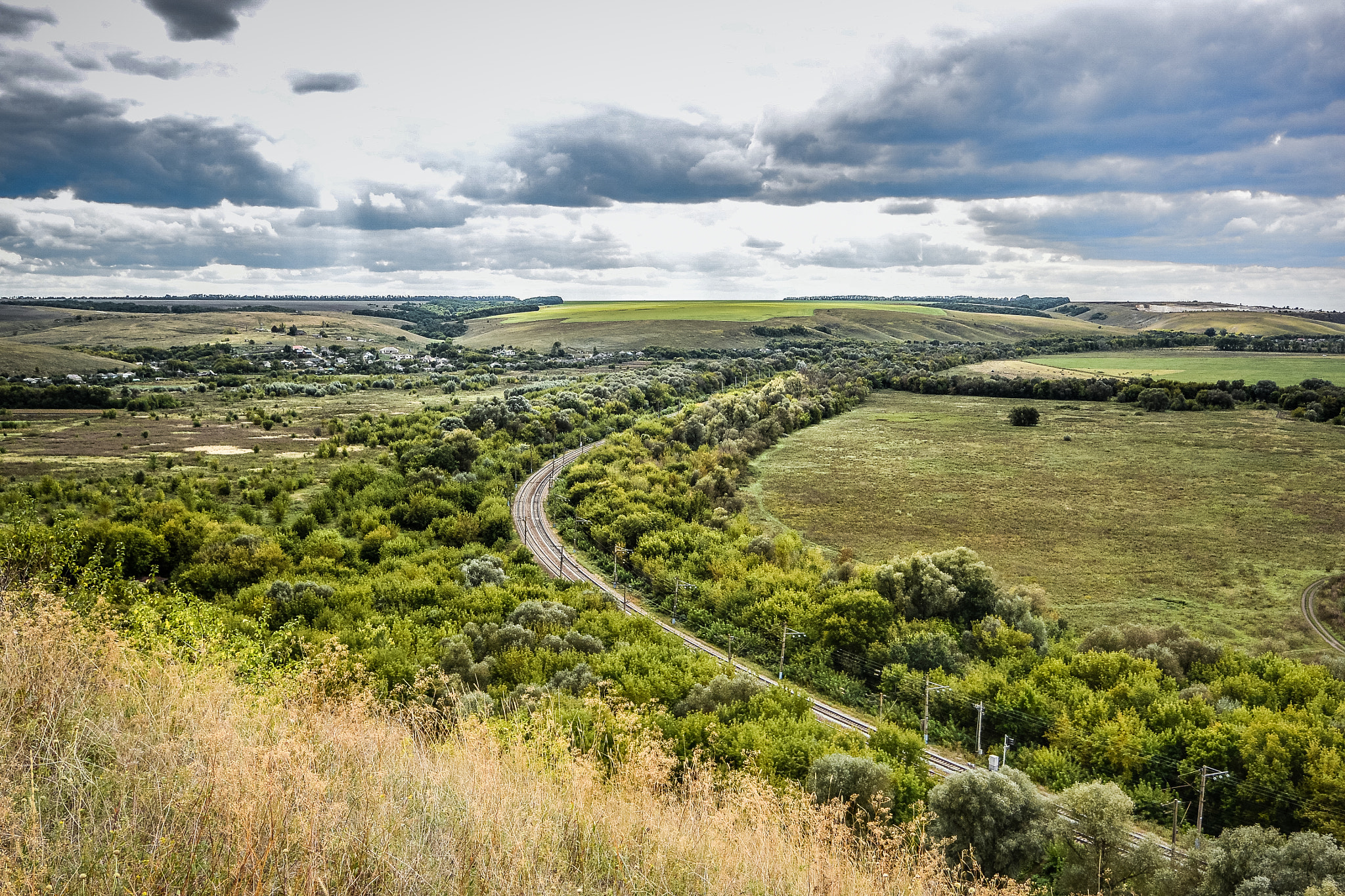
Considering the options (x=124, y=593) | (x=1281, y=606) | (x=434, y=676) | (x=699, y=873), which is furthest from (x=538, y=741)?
(x=1281, y=606)

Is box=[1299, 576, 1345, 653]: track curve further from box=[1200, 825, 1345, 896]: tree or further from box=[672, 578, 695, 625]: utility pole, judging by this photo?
box=[672, 578, 695, 625]: utility pole

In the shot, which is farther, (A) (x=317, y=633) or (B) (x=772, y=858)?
(A) (x=317, y=633)

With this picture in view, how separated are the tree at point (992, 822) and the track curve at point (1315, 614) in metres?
29.8

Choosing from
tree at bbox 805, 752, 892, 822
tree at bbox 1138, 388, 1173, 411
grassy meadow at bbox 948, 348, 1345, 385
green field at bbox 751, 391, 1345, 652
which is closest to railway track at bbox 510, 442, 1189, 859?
tree at bbox 805, 752, 892, 822

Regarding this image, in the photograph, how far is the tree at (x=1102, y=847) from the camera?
18109 mm

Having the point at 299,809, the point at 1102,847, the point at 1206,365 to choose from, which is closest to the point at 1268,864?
the point at 1102,847

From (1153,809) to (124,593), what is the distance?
41.1 meters

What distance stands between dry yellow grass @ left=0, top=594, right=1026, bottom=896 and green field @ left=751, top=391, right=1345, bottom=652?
37.6 metres

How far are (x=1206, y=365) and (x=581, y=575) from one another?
6654 inches

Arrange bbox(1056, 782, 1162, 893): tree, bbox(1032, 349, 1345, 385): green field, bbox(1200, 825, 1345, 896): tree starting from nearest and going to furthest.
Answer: bbox(1200, 825, 1345, 896): tree, bbox(1056, 782, 1162, 893): tree, bbox(1032, 349, 1345, 385): green field

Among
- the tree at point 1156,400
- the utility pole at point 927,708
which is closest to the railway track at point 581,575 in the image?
the utility pole at point 927,708

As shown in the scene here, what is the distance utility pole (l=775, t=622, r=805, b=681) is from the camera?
37.0 m

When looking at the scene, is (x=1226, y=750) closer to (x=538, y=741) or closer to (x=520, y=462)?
(x=538, y=741)

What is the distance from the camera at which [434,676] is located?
25859mm
